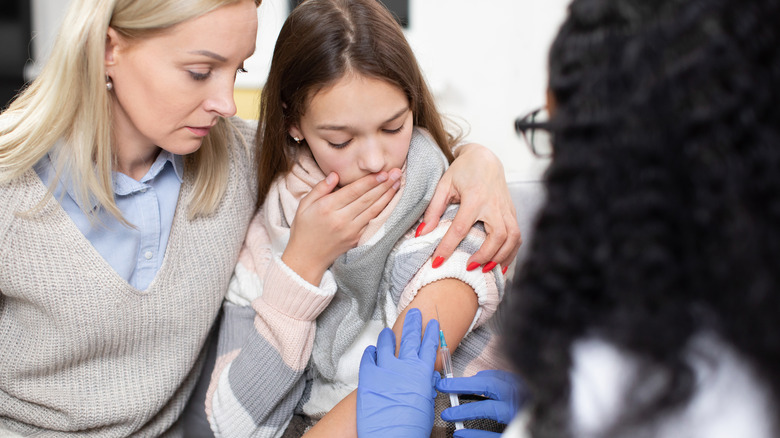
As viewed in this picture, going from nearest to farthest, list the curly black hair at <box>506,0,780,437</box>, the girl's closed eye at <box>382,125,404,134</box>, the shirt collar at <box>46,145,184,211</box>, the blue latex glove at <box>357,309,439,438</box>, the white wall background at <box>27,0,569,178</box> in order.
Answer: the curly black hair at <box>506,0,780,437</box>
the blue latex glove at <box>357,309,439,438</box>
the shirt collar at <box>46,145,184,211</box>
the girl's closed eye at <box>382,125,404,134</box>
the white wall background at <box>27,0,569,178</box>

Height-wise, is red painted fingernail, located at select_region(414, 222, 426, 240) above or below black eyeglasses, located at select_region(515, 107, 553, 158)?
below

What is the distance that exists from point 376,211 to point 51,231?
1.99 ft

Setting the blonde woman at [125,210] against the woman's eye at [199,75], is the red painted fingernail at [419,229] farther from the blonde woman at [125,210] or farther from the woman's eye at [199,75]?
the woman's eye at [199,75]

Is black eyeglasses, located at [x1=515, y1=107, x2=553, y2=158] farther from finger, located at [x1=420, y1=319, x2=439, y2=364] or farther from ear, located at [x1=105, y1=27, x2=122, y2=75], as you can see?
ear, located at [x1=105, y1=27, x2=122, y2=75]

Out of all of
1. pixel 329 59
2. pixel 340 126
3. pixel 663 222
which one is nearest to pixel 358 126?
pixel 340 126

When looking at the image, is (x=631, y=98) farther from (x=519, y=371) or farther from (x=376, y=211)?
(x=376, y=211)

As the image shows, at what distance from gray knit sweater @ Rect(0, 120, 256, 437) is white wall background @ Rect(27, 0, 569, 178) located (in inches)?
85.6

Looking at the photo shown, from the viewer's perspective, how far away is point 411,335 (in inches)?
44.8

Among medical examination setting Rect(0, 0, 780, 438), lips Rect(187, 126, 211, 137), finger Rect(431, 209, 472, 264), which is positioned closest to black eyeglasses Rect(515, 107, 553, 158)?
medical examination setting Rect(0, 0, 780, 438)

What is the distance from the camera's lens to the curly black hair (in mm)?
523

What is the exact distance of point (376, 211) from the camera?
130 centimetres

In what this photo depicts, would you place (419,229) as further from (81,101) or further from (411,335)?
(81,101)

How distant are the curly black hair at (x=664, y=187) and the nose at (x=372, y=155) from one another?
2.13 feet

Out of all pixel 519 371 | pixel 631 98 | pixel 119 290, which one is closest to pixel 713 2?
pixel 631 98
